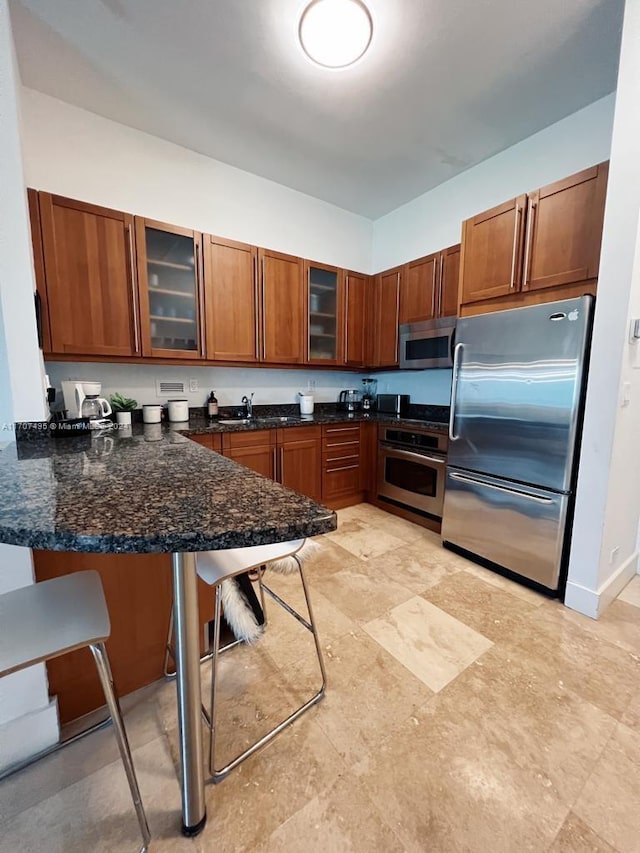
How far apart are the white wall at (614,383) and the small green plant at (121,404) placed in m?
2.80

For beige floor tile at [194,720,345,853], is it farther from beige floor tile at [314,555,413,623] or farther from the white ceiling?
the white ceiling

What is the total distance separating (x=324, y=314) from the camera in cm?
323

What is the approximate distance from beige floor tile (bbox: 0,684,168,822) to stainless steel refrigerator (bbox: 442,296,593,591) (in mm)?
1948

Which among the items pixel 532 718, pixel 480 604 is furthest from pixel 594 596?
pixel 532 718

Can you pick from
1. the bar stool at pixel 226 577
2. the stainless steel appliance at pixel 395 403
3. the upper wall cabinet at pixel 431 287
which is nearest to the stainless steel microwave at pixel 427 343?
the upper wall cabinet at pixel 431 287

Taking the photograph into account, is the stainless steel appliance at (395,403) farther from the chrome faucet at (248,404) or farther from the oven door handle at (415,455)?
the chrome faucet at (248,404)

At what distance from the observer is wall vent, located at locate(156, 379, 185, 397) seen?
2.71 m

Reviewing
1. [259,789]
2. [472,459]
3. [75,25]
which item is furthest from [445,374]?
[75,25]

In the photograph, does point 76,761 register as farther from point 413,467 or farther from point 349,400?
point 349,400

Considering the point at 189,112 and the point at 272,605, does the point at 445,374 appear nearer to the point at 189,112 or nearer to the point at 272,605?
the point at 272,605

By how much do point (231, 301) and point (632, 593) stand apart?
10.6ft

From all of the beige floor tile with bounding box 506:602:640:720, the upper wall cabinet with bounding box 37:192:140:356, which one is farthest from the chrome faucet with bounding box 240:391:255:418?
the beige floor tile with bounding box 506:602:640:720

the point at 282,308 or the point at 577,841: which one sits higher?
the point at 282,308

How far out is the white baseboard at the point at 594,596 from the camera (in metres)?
1.74
